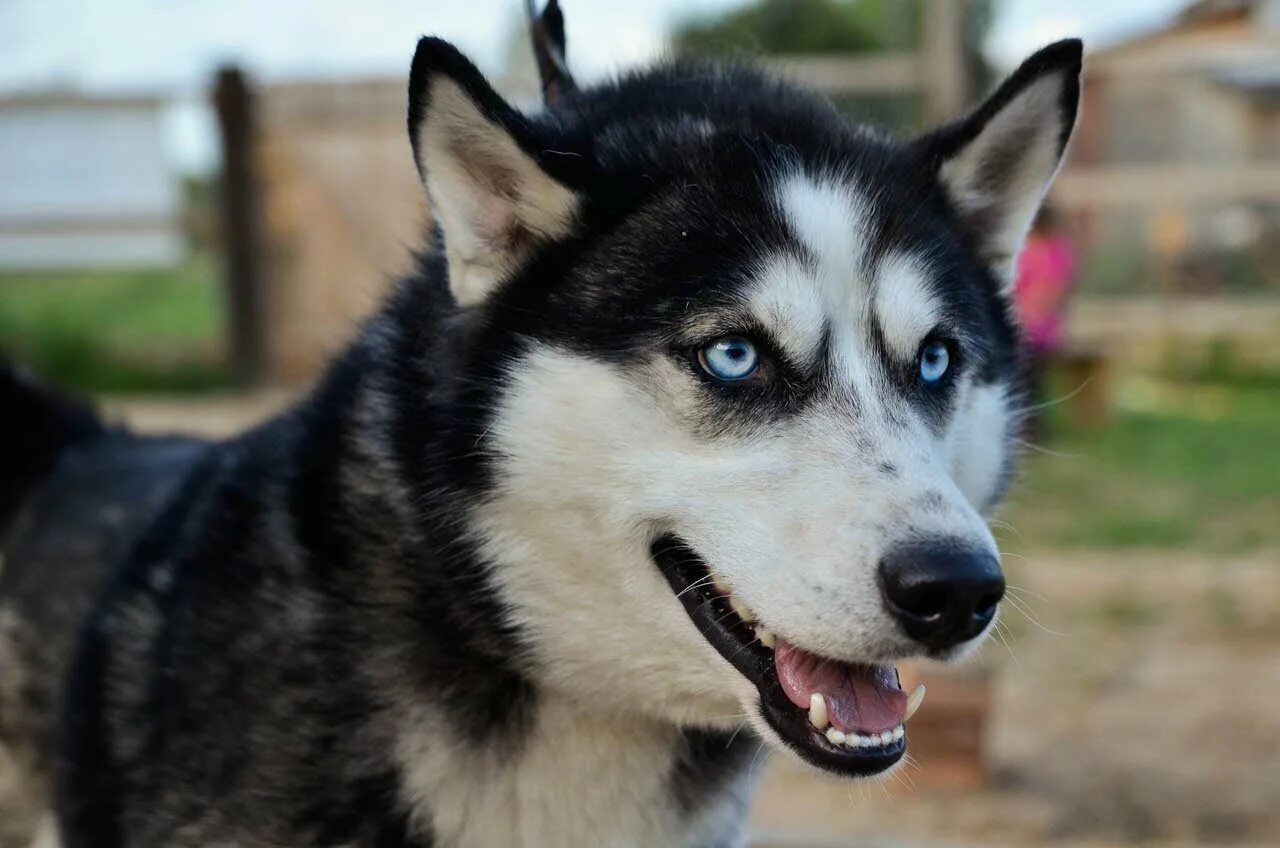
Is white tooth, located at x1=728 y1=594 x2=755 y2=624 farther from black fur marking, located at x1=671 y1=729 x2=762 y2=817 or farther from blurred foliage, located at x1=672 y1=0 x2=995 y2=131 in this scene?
blurred foliage, located at x1=672 y1=0 x2=995 y2=131

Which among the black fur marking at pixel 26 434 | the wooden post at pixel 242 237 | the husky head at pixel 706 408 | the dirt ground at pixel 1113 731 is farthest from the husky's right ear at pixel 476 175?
the wooden post at pixel 242 237

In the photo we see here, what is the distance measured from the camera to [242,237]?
10.4 meters

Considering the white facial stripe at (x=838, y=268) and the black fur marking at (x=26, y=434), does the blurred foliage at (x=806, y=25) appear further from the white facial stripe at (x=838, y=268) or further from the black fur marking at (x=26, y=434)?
the white facial stripe at (x=838, y=268)

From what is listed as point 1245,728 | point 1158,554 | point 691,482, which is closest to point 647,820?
point 691,482

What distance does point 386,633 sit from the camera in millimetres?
2127

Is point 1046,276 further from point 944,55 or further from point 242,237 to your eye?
point 242,237

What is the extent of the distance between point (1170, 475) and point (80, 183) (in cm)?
794

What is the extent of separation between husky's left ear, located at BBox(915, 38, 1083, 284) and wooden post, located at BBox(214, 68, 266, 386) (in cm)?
876

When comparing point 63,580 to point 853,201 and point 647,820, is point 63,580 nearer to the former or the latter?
point 647,820

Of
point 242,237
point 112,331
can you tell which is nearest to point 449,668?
point 242,237

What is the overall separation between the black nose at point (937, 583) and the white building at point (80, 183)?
9.58 metres

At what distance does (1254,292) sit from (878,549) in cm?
1113

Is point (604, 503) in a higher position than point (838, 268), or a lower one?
lower

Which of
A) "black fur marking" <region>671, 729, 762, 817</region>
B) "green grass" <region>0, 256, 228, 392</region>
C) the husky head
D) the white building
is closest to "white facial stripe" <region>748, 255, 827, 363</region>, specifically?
the husky head
